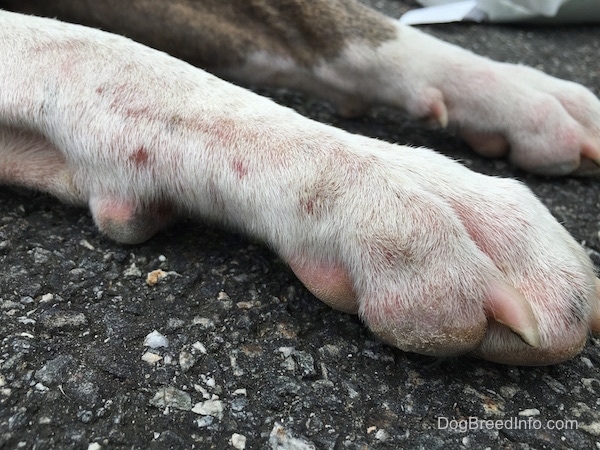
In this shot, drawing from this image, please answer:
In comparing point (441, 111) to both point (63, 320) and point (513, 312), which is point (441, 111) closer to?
point (513, 312)

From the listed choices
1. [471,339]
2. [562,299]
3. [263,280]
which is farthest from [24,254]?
[562,299]

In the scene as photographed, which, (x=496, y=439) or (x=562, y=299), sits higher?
(x=562, y=299)

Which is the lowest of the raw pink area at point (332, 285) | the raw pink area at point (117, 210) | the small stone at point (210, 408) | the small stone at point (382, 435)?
the small stone at point (210, 408)

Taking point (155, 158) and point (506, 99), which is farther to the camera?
point (506, 99)

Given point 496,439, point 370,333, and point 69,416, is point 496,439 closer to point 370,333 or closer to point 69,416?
point 370,333

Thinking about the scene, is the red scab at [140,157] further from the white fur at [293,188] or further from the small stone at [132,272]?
the small stone at [132,272]

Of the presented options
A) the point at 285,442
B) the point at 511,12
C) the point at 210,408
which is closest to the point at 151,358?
the point at 210,408

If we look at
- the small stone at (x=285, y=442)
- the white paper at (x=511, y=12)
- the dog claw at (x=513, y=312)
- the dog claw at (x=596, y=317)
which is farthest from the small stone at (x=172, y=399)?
the white paper at (x=511, y=12)
